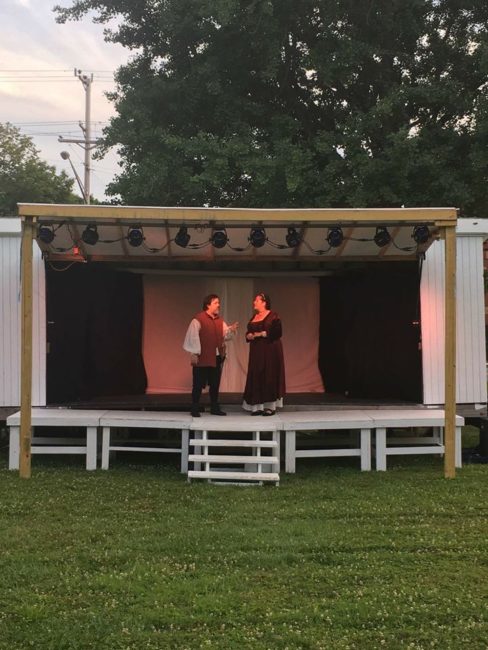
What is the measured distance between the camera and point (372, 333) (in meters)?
8.30

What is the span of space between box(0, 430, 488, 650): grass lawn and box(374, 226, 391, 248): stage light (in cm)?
257

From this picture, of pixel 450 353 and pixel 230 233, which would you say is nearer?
pixel 450 353

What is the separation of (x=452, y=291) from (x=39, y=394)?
15.0ft

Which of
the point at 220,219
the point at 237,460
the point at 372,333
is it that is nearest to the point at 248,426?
the point at 237,460

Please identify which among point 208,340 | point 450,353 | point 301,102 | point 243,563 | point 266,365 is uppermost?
point 301,102

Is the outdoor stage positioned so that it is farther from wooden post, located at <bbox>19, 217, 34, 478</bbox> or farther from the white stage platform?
wooden post, located at <bbox>19, 217, 34, 478</bbox>

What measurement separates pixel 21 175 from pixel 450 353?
888 inches

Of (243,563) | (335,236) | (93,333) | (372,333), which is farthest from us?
(372,333)

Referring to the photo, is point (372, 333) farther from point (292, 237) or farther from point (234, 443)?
point (234, 443)

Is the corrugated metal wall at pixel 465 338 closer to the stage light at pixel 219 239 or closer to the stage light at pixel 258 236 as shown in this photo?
the stage light at pixel 258 236

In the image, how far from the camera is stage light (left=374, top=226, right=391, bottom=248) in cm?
660

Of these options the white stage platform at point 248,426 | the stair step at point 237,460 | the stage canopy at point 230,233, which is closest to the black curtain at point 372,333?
the stage canopy at point 230,233

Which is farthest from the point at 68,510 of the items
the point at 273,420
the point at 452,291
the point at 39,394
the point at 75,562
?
the point at 452,291

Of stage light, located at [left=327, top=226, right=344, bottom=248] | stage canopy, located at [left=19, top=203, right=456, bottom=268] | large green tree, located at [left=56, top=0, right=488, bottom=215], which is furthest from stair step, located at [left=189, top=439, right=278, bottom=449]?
large green tree, located at [left=56, top=0, right=488, bottom=215]
